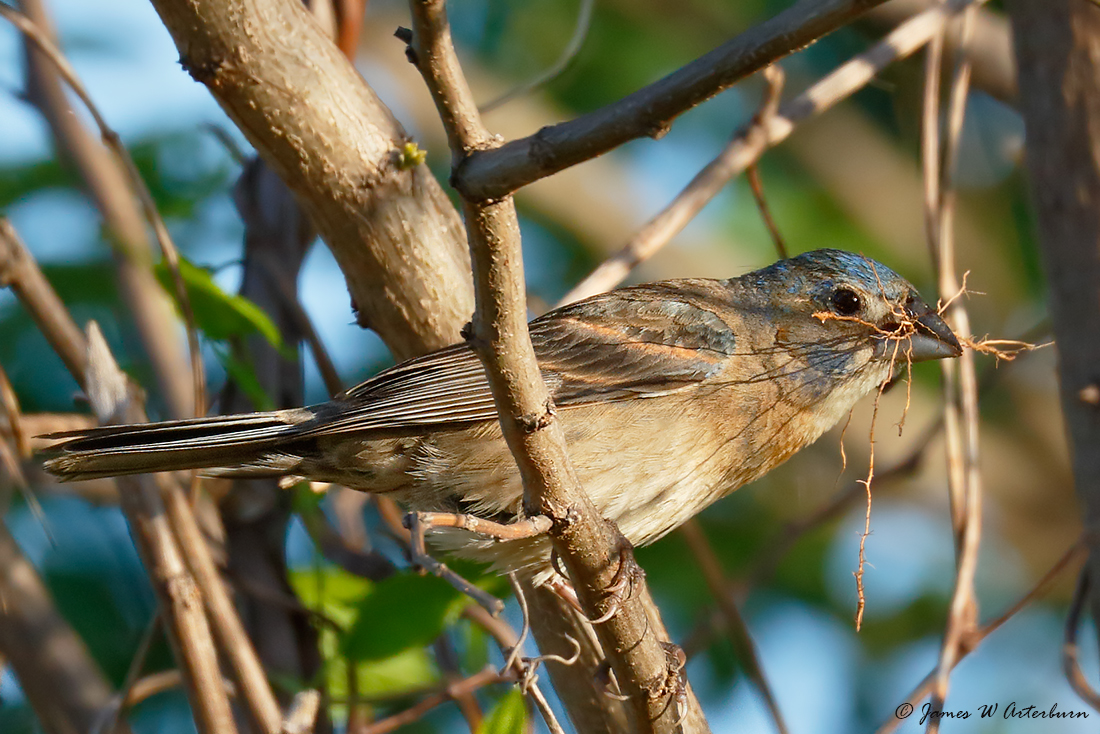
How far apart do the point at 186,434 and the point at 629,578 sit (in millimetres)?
1438

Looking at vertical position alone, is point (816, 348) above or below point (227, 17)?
below

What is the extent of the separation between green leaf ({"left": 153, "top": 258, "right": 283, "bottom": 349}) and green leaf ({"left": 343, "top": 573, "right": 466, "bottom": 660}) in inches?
35.4

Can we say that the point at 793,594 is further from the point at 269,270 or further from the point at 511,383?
the point at 511,383

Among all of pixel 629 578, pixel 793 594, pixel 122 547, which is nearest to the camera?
pixel 629 578

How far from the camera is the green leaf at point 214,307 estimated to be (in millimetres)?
3621

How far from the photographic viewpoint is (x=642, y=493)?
347 centimetres

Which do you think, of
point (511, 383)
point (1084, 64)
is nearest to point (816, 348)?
point (1084, 64)

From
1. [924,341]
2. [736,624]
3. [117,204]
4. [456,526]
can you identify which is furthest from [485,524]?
[117,204]

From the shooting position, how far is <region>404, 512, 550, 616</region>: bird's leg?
80.9 inches

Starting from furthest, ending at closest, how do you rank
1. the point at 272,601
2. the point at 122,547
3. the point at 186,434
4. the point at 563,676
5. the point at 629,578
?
the point at 122,547 → the point at 272,601 → the point at 563,676 → the point at 186,434 → the point at 629,578

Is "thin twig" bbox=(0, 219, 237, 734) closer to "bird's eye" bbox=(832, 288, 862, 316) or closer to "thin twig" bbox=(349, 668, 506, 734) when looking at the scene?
"thin twig" bbox=(349, 668, 506, 734)

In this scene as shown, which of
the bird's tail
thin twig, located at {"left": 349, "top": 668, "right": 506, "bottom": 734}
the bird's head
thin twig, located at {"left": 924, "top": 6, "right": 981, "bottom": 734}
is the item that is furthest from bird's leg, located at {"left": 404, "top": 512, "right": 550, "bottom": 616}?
the bird's head

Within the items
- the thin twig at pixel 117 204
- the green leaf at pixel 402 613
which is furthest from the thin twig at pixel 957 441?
the thin twig at pixel 117 204

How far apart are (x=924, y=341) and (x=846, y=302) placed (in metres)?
0.33
